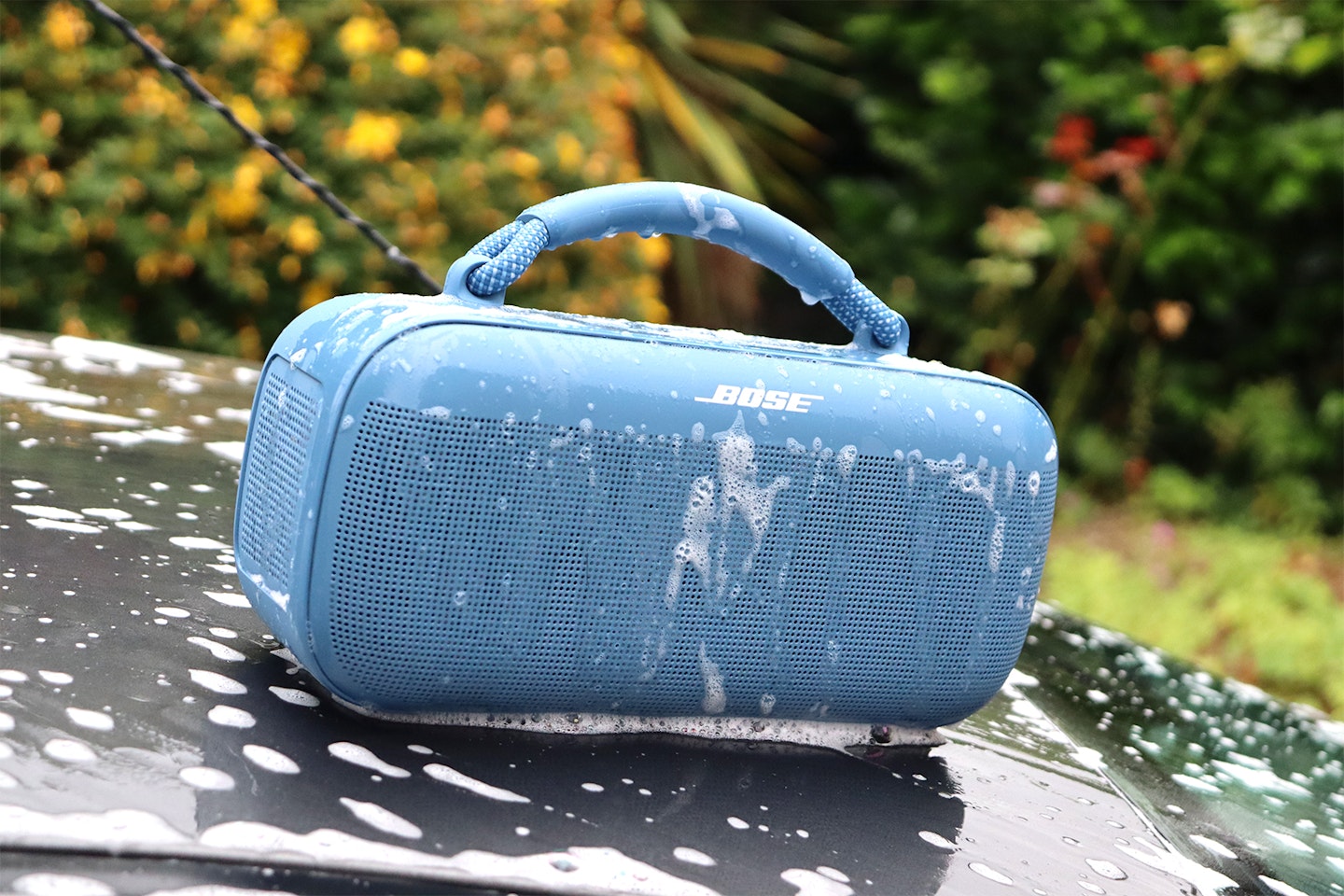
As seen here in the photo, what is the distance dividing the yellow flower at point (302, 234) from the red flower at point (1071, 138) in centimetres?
352

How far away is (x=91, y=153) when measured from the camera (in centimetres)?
374

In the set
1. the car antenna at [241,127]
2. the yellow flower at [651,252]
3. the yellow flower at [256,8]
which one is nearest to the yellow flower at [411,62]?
the yellow flower at [256,8]

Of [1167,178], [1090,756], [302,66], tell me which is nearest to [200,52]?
[302,66]

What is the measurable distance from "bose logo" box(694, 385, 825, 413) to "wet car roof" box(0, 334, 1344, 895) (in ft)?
0.92

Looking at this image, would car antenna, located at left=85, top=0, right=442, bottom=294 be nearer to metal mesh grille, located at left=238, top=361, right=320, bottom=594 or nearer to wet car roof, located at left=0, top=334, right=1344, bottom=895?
wet car roof, located at left=0, top=334, right=1344, bottom=895

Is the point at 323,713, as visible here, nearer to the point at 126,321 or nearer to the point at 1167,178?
the point at 126,321

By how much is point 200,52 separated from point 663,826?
11.7 ft

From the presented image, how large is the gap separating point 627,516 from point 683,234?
9.8 inches

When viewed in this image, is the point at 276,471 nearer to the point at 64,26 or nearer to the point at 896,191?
the point at 64,26

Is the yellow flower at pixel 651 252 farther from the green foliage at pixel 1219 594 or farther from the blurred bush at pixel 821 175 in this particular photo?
the green foliage at pixel 1219 594

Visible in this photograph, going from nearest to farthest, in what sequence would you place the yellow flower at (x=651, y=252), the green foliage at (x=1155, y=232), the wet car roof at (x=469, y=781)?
the wet car roof at (x=469, y=781) → the yellow flower at (x=651, y=252) → the green foliage at (x=1155, y=232)

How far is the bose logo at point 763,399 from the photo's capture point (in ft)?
3.40

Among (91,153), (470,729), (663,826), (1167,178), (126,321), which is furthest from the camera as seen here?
(1167,178)

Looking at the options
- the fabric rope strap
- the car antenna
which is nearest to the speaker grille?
the fabric rope strap
